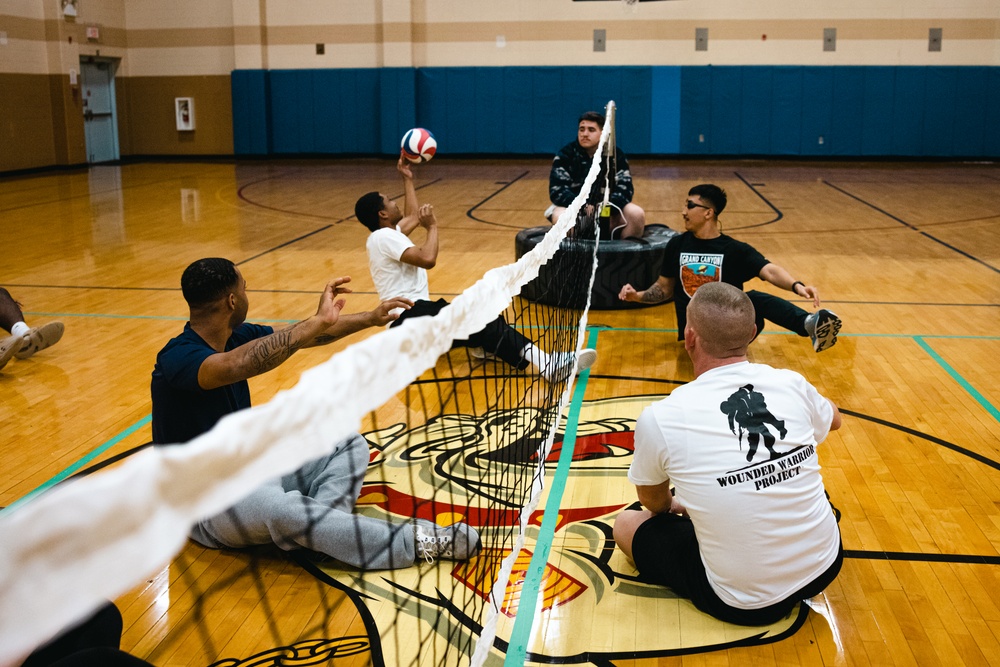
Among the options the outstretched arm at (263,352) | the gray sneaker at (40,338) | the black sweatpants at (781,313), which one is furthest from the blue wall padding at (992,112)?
the outstretched arm at (263,352)

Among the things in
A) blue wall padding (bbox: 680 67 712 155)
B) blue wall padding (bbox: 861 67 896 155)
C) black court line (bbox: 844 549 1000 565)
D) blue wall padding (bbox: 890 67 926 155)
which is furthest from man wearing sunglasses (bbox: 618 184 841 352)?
blue wall padding (bbox: 890 67 926 155)

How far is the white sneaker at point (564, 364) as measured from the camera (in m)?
5.49

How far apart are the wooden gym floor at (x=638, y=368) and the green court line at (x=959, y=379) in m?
0.02

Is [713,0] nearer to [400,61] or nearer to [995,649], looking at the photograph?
[400,61]

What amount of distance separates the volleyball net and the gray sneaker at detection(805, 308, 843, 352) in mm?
1485

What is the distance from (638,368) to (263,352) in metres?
3.12

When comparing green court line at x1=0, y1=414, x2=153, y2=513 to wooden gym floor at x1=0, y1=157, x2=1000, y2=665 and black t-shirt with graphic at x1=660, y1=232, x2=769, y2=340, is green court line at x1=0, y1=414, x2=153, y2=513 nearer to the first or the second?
wooden gym floor at x1=0, y1=157, x2=1000, y2=665

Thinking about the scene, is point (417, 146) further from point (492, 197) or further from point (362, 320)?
point (492, 197)

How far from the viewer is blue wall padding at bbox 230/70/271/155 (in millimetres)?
21672

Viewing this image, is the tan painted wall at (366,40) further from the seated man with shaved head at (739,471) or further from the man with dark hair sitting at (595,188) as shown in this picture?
the seated man with shaved head at (739,471)

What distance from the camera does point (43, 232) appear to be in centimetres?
1146

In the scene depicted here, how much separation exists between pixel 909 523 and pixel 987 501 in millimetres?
467

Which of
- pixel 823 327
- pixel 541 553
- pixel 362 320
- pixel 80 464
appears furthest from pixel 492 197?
pixel 541 553

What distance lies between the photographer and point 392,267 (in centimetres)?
593
